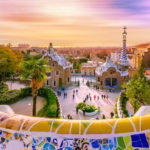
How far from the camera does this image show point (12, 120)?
4336 millimetres

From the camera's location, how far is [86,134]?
3928 millimetres

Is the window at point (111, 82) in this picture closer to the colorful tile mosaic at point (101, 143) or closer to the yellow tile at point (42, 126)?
the colorful tile mosaic at point (101, 143)

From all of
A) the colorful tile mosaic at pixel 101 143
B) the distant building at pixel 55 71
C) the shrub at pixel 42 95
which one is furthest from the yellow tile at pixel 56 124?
the distant building at pixel 55 71

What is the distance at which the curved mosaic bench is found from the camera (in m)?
3.93

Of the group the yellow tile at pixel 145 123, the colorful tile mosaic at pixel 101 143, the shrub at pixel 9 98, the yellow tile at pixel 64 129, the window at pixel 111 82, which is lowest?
the shrub at pixel 9 98

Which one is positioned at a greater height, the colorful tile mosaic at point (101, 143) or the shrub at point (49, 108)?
the colorful tile mosaic at point (101, 143)

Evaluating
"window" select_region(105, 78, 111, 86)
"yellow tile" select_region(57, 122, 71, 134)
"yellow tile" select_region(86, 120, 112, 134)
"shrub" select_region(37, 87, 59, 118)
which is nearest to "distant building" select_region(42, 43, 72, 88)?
"shrub" select_region(37, 87, 59, 118)

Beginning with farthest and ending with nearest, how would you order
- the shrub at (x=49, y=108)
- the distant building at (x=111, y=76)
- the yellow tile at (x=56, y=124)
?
A: the distant building at (x=111, y=76)
the shrub at (x=49, y=108)
the yellow tile at (x=56, y=124)

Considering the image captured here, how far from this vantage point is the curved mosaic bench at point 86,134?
393 centimetres

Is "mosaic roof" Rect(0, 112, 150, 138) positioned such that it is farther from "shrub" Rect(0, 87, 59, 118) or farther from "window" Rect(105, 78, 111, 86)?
"window" Rect(105, 78, 111, 86)

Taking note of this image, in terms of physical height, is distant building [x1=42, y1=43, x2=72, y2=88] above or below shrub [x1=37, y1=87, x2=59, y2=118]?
above

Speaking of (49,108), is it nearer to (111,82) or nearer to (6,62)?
(111,82)

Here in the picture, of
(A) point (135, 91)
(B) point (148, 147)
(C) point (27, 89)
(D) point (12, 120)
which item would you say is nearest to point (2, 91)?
(C) point (27, 89)

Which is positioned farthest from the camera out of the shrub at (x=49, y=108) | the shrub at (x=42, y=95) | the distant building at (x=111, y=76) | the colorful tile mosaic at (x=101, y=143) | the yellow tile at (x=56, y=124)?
the distant building at (x=111, y=76)
